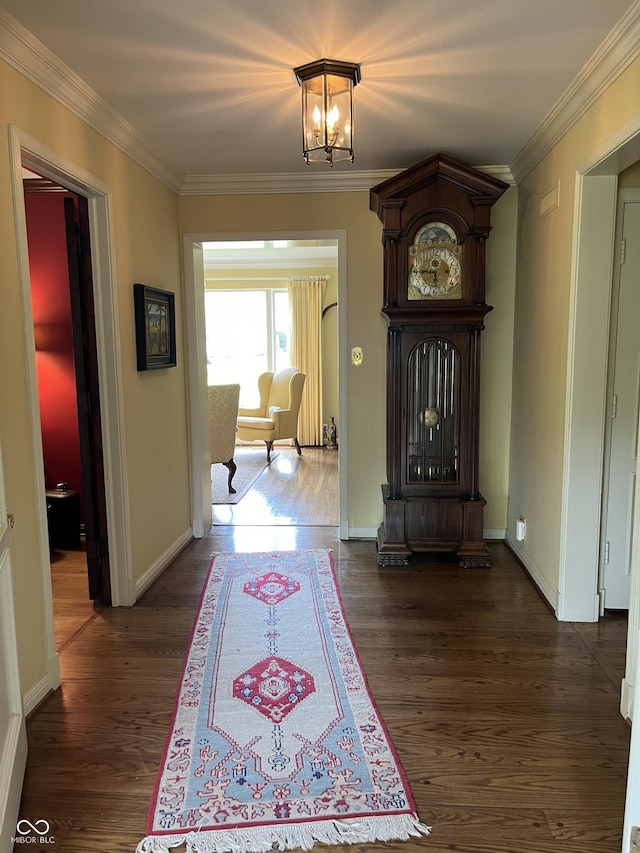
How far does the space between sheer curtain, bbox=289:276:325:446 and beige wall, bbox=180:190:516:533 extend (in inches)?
149

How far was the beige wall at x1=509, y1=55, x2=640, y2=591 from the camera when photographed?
8.48 ft

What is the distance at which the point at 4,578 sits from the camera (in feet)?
5.76

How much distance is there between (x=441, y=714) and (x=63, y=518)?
2852 mm

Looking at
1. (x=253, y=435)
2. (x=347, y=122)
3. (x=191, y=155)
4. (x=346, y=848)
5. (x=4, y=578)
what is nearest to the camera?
(x=346, y=848)

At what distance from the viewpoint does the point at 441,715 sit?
7.02 feet

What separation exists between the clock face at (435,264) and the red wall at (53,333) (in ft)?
7.58

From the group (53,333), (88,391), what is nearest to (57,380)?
(53,333)

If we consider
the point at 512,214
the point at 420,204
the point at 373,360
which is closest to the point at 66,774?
the point at 373,360

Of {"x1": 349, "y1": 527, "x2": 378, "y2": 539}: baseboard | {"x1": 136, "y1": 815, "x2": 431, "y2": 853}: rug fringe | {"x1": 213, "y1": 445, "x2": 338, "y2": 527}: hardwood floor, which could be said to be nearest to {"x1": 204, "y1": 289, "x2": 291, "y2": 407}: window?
{"x1": 213, "y1": 445, "x2": 338, "y2": 527}: hardwood floor

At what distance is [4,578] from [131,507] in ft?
4.55

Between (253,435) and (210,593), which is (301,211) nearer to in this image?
(210,593)

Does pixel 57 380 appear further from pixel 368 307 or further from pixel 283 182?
pixel 368 307

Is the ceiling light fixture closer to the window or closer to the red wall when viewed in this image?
the red wall

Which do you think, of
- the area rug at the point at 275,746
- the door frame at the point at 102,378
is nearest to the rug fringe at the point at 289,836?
the area rug at the point at 275,746
